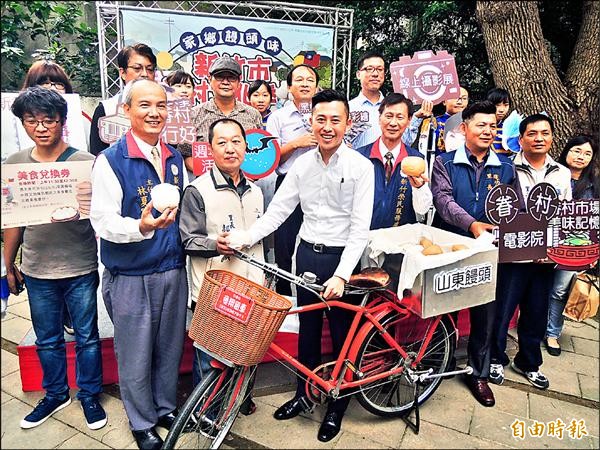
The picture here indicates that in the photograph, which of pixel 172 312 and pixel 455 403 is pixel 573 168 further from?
pixel 172 312

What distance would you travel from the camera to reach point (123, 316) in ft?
8.77

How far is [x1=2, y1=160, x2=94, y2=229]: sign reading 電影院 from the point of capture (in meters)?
2.57

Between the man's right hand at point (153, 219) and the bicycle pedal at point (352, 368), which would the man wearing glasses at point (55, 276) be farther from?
the bicycle pedal at point (352, 368)

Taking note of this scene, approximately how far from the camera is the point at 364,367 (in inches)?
117

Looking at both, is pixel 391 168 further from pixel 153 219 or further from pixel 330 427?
pixel 330 427

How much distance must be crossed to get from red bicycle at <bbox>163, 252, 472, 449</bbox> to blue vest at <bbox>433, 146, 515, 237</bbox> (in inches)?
32.6

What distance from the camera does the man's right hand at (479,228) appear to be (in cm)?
306

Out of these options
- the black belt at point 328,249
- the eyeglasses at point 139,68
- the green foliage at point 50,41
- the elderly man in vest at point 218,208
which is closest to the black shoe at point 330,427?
the elderly man in vest at point 218,208

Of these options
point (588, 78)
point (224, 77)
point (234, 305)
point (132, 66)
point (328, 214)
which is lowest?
point (234, 305)

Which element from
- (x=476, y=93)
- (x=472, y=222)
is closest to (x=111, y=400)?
(x=472, y=222)

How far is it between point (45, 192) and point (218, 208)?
1030 millimetres

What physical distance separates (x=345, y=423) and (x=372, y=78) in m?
2.89

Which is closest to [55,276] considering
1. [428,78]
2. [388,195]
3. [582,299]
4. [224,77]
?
[224,77]

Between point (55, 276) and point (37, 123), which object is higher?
point (37, 123)
